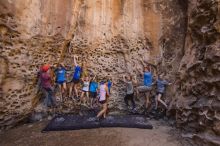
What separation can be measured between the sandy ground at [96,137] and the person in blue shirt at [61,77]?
6.30 feet

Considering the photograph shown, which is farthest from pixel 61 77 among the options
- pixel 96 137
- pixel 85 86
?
pixel 96 137

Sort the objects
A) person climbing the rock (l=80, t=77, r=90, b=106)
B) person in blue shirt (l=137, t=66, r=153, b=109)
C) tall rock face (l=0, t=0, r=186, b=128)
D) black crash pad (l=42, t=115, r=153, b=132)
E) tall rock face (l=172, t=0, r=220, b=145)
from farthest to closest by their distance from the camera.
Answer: person climbing the rock (l=80, t=77, r=90, b=106) < person in blue shirt (l=137, t=66, r=153, b=109) < tall rock face (l=0, t=0, r=186, b=128) < black crash pad (l=42, t=115, r=153, b=132) < tall rock face (l=172, t=0, r=220, b=145)

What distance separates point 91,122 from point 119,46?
3544 mm

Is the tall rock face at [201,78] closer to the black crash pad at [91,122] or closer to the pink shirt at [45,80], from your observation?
the black crash pad at [91,122]

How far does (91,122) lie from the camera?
727 cm

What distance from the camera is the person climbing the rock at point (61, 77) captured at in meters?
8.34

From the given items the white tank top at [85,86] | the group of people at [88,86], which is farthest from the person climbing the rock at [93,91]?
the white tank top at [85,86]

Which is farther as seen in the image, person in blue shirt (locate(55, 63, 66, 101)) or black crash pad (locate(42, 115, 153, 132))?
person in blue shirt (locate(55, 63, 66, 101))

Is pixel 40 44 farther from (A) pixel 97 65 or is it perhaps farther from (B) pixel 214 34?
(B) pixel 214 34

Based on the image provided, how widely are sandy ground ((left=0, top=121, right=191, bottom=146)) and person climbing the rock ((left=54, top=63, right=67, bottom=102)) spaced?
75.1 inches

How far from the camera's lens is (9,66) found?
23.2 feet

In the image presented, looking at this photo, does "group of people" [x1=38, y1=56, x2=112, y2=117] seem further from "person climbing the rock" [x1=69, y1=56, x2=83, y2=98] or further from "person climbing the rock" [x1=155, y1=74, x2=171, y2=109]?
"person climbing the rock" [x1=155, y1=74, x2=171, y2=109]

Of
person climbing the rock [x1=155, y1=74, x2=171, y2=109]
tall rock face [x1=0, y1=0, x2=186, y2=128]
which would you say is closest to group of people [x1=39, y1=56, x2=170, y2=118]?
person climbing the rock [x1=155, y1=74, x2=171, y2=109]

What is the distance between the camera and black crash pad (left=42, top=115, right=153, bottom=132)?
6.91 meters
